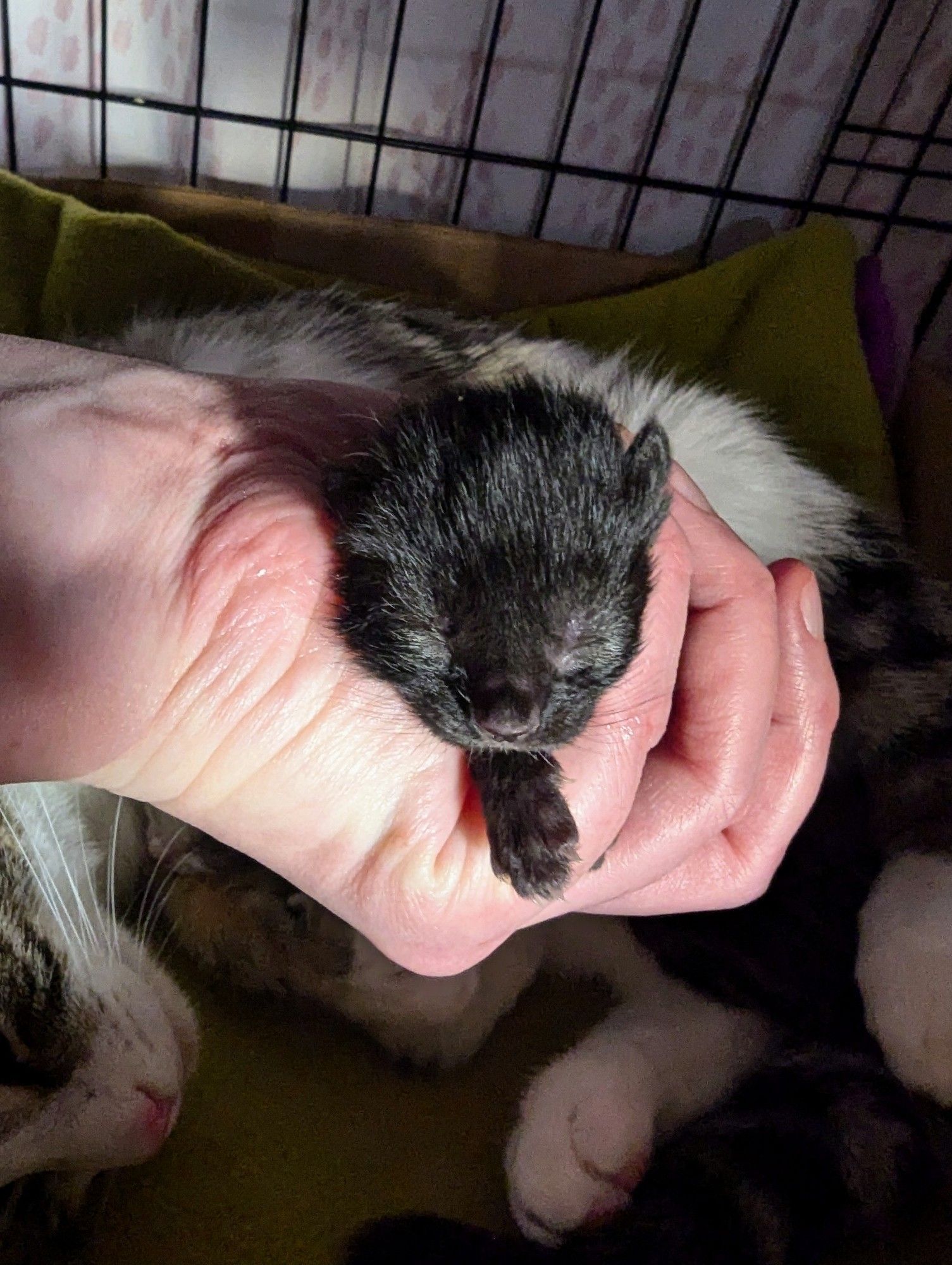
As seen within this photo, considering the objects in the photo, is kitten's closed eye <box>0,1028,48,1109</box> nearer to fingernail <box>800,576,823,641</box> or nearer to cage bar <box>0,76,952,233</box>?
fingernail <box>800,576,823,641</box>

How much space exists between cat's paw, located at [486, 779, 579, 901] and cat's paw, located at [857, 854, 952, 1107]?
0.61m

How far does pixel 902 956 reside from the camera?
1.28 m

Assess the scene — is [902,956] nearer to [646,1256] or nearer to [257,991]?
[646,1256]


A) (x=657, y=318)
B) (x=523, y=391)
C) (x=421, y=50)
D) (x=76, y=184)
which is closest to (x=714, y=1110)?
(x=523, y=391)

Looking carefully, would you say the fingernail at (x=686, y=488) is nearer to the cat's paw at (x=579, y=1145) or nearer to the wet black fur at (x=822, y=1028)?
the wet black fur at (x=822, y=1028)

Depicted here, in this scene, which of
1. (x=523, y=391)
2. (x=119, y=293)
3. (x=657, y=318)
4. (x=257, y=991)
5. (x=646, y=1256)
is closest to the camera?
(x=523, y=391)

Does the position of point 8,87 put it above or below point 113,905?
above

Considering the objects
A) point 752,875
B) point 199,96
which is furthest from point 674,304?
point 752,875

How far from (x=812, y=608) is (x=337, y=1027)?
102 centimetres

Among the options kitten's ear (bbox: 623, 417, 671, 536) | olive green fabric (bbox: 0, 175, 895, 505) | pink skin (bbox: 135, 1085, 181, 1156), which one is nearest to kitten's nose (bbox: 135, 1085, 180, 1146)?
pink skin (bbox: 135, 1085, 181, 1156)

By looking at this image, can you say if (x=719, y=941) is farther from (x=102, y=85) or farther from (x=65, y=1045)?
(x=102, y=85)

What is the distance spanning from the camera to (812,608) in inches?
50.4

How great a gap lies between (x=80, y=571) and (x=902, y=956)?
3.88 ft

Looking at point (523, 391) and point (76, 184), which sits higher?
point (523, 391)
